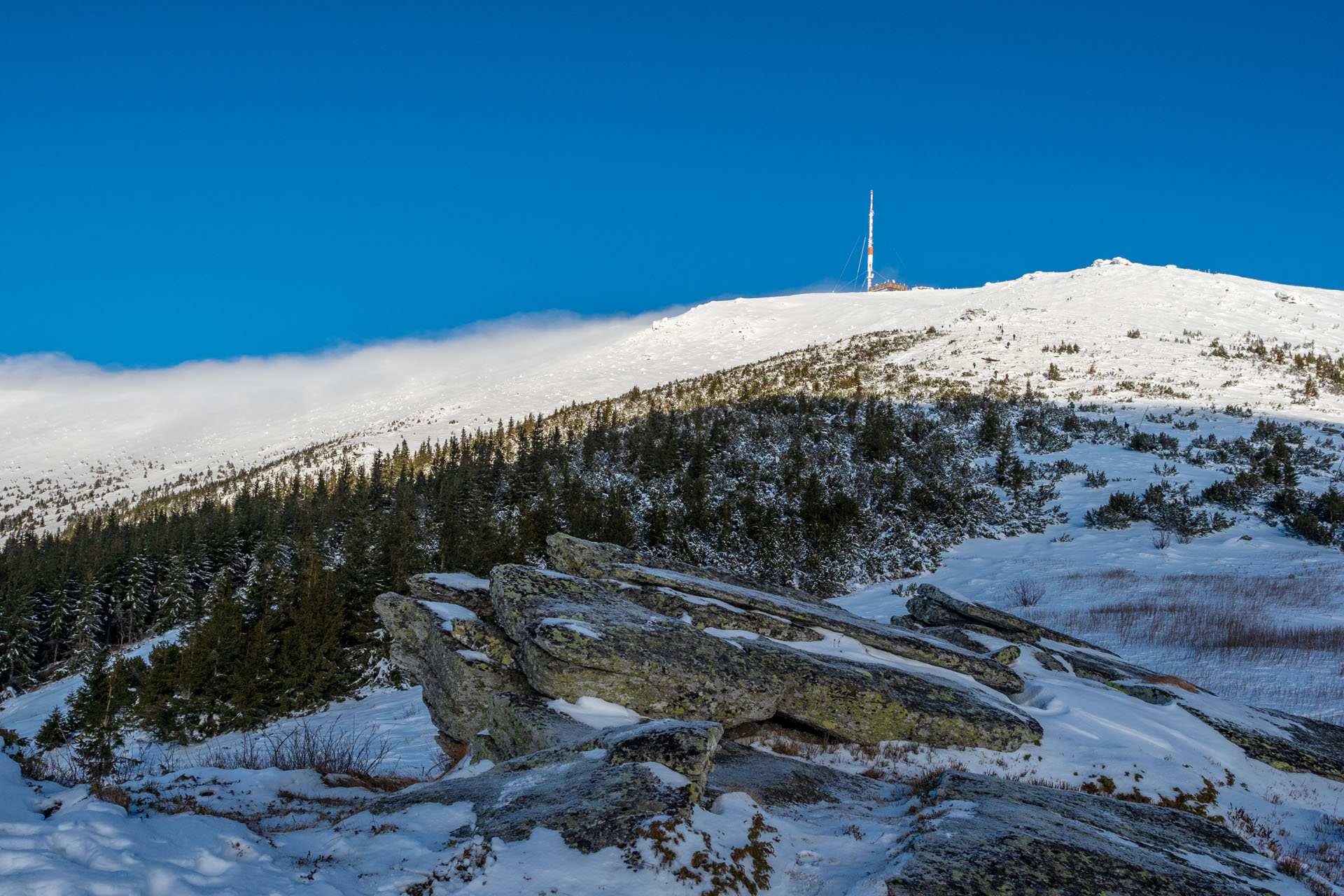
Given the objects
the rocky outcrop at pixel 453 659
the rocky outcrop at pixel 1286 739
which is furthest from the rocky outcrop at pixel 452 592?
the rocky outcrop at pixel 1286 739

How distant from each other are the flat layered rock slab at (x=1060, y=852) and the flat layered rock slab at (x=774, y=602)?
172 inches

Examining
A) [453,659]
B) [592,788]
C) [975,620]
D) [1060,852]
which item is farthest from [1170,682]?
[453,659]

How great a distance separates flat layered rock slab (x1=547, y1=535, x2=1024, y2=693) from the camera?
10766 millimetres

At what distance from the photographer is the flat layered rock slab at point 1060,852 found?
4418 mm

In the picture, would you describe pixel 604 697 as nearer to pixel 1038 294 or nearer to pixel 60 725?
pixel 60 725

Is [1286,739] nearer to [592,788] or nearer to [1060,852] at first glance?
[1060,852]

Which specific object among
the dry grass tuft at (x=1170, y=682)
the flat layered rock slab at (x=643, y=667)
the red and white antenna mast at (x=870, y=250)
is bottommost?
the dry grass tuft at (x=1170, y=682)

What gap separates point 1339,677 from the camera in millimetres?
12570

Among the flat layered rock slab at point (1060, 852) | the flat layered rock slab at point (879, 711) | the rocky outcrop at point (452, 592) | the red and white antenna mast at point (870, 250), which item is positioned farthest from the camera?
the red and white antenna mast at point (870, 250)

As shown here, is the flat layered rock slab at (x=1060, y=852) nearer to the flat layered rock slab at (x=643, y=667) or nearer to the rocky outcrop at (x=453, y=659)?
the flat layered rock slab at (x=643, y=667)

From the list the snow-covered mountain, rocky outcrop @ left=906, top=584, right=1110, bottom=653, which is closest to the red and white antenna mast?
the snow-covered mountain

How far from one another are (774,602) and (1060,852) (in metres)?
7.12

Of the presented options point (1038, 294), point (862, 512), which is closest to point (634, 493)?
point (862, 512)

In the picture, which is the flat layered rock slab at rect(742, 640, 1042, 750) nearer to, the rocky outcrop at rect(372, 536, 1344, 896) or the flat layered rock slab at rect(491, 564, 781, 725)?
the rocky outcrop at rect(372, 536, 1344, 896)
